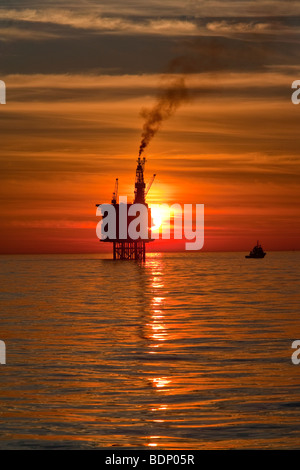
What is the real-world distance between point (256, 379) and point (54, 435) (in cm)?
801

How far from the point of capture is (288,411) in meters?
18.6

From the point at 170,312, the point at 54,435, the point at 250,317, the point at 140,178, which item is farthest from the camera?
the point at 140,178

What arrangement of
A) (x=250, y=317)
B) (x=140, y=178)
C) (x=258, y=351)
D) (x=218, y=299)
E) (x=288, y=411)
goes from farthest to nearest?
(x=140, y=178)
(x=218, y=299)
(x=250, y=317)
(x=258, y=351)
(x=288, y=411)

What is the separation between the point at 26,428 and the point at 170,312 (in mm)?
30562

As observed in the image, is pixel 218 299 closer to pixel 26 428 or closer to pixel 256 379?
pixel 256 379

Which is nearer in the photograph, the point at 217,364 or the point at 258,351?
the point at 217,364

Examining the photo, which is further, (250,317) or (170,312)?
(170,312)

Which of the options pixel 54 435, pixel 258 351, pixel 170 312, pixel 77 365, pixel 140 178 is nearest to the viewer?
pixel 54 435

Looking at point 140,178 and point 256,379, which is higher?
point 140,178

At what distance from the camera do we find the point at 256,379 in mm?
22594

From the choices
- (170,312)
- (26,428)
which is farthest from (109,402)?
(170,312)
